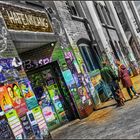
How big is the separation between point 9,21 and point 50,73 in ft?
14.5

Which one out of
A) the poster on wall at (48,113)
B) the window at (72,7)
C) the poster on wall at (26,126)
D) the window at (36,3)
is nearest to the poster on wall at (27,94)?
the poster on wall at (26,126)

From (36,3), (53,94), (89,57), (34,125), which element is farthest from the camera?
(89,57)

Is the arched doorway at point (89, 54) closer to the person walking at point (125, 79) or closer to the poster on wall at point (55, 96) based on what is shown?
the person walking at point (125, 79)

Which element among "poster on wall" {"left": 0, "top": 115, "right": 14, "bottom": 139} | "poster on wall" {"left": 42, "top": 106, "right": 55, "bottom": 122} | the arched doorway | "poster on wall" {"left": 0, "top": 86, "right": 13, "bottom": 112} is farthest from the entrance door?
"poster on wall" {"left": 0, "top": 115, "right": 14, "bottom": 139}

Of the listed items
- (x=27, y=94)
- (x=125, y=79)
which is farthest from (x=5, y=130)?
(x=125, y=79)

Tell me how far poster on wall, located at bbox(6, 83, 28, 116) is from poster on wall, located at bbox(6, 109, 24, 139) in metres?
0.21

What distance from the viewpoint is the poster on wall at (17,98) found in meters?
8.94

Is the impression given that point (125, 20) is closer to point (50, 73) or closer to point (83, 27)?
point (83, 27)

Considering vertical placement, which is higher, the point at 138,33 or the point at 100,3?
the point at 100,3

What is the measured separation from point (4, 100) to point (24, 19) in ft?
12.1

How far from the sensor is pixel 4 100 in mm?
8633

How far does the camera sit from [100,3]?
89.2 ft

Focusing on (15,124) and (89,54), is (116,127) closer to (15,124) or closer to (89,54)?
(15,124)

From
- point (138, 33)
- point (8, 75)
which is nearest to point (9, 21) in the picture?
A: point (8, 75)
